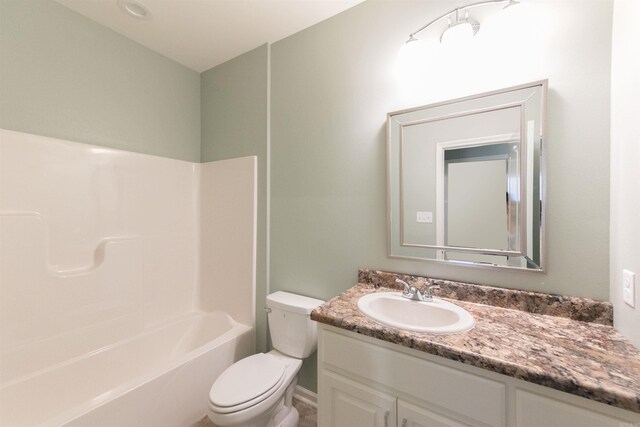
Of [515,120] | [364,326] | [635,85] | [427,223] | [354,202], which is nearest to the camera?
[635,85]

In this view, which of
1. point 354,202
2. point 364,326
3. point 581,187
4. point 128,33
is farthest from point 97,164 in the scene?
point 581,187

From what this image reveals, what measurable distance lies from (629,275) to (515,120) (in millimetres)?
708

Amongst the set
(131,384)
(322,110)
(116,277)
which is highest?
(322,110)

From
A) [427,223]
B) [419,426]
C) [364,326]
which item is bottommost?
[419,426]

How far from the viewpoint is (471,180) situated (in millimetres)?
1250

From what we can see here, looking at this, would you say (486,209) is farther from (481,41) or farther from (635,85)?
(481,41)

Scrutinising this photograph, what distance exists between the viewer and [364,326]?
0.98 metres

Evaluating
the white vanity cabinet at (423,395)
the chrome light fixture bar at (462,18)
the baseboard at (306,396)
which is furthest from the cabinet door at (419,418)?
the chrome light fixture bar at (462,18)

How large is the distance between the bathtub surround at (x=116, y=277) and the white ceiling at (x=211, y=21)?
861 mm

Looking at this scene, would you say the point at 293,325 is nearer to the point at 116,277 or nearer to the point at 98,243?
the point at 116,277

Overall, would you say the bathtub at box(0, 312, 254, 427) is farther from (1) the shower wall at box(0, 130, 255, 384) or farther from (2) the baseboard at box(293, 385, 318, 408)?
(2) the baseboard at box(293, 385, 318, 408)

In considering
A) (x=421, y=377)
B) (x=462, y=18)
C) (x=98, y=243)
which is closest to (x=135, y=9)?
(x=98, y=243)

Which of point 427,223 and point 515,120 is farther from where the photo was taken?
point 427,223

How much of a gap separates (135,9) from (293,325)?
2238mm
